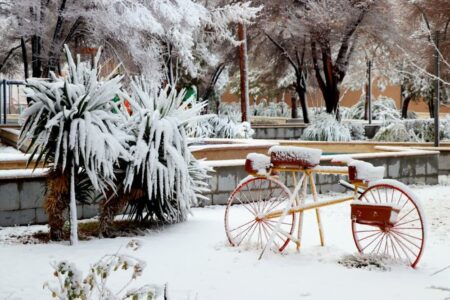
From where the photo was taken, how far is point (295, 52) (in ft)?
88.0

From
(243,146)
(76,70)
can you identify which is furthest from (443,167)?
(76,70)

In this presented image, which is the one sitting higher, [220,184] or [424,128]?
[424,128]

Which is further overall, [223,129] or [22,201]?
[223,129]

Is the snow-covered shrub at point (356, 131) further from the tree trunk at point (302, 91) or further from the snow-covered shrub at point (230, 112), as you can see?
the tree trunk at point (302, 91)

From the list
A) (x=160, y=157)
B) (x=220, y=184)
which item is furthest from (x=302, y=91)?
(x=160, y=157)

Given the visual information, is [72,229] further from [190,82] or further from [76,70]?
[190,82]

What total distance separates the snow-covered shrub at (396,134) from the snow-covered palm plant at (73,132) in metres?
13.2

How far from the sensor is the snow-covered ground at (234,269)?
177 inches

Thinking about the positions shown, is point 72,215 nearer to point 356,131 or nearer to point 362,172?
point 362,172

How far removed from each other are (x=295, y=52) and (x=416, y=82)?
840 centimetres

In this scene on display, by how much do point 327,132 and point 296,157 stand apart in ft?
46.0

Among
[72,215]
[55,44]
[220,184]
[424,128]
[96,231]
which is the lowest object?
[96,231]

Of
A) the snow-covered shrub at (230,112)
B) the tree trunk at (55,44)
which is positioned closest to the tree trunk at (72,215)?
the tree trunk at (55,44)

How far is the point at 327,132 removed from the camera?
1944cm
